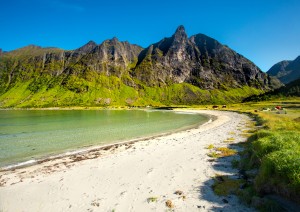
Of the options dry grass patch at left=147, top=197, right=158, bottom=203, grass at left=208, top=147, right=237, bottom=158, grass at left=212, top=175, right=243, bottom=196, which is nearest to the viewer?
dry grass patch at left=147, top=197, right=158, bottom=203

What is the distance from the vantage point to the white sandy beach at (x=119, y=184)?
51.6 ft

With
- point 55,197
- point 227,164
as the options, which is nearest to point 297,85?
point 227,164

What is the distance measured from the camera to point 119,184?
19938 millimetres

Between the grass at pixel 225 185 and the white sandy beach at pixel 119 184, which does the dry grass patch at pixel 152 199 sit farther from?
the grass at pixel 225 185

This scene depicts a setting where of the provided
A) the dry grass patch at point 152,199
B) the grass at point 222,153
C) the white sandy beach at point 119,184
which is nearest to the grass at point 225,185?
the white sandy beach at point 119,184

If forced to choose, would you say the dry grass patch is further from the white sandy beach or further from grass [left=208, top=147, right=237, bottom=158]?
grass [left=208, top=147, right=237, bottom=158]

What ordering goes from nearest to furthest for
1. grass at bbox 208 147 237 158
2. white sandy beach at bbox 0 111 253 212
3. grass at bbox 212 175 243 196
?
1. white sandy beach at bbox 0 111 253 212
2. grass at bbox 212 175 243 196
3. grass at bbox 208 147 237 158

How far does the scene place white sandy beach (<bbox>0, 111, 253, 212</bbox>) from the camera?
15.7 meters

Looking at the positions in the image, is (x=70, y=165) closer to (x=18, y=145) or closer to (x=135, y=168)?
(x=135, y=168)

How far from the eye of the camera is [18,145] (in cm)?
4200

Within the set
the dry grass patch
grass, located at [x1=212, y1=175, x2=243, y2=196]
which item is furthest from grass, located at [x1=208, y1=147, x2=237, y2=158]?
the dry grass patch

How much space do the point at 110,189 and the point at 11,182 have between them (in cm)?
1076

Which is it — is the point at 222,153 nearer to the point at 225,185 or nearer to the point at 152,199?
the point at 225,185

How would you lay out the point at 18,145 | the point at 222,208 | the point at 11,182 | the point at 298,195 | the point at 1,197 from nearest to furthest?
the point at 298,195 < the point at 222,208 < the point at 1,197 < the point at 11,182 < the point at 18,145
